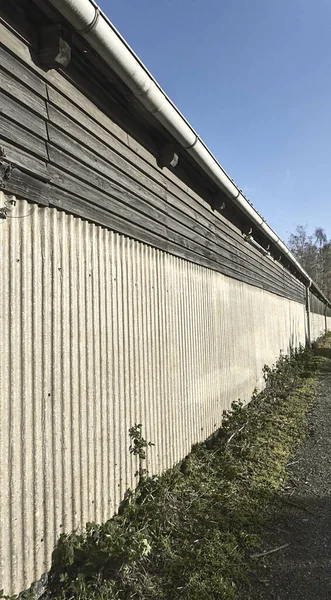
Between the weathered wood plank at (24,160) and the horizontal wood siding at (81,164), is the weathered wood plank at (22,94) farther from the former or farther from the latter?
the weathered wood plank at (24,160)

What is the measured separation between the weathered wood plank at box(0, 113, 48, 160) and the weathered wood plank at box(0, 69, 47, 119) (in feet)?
0.53

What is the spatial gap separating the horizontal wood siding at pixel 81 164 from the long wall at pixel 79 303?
0.5 inches

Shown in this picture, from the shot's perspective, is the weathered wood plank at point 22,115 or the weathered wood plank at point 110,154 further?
the weathered wood plank at point 110,154

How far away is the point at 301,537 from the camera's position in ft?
11.8

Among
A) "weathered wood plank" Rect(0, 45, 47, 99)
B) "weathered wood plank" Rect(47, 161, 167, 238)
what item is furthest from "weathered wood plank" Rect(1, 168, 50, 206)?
"weathered wood plank" Rect(0, 45, 47, 99)

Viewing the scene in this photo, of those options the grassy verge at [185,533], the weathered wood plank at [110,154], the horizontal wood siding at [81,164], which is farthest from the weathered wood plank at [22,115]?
the grassy verge at [185,533]

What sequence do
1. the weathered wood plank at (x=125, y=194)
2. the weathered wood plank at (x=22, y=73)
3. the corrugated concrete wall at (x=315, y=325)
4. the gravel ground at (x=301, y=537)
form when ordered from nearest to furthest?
1. the weathered wood plank at (x=22, y=73)
2. the gravel ground at (x=301, y=537)
3. the weathered wood plank at (x=125, y=194)
4. the corrugated concrete wall at (x=315, y=325)

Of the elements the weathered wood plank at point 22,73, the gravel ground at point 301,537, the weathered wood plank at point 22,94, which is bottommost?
the gravel ground at point 301,537

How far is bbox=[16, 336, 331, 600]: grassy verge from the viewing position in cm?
266

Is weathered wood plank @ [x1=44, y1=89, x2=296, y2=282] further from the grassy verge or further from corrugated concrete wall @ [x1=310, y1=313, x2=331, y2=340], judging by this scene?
corrugated concrete wall @ [x1=310, y1=313, x2=331, y2=340]

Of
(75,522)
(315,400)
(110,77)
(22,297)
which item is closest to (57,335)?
(22,297)

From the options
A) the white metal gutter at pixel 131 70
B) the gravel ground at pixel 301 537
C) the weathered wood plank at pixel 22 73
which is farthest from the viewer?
the gravel ground at pixel 301 537

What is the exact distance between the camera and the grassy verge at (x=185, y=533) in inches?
105

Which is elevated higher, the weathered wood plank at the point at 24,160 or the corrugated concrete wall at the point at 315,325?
the weathered wood plank at the point at 24,160
